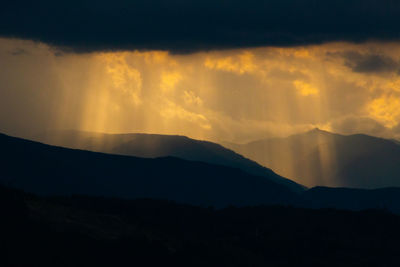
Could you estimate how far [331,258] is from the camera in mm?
169000

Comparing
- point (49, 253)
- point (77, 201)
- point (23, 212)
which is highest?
point (77, 201)

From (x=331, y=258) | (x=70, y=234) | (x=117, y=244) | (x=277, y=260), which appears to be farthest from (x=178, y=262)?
(x=331, y=258)

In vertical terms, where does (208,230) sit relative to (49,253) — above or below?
above

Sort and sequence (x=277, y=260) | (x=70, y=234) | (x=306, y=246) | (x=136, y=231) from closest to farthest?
(x=70, y=234) < (x=136, y=231) < (x=277, y=260) < (x=306, y=246)

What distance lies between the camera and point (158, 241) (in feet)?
442

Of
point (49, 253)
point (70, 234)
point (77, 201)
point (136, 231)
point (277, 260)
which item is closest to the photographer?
point (49, 253)

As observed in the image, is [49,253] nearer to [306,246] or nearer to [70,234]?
[70,234]

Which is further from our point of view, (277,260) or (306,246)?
(306,246)

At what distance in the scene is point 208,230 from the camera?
7510 inches

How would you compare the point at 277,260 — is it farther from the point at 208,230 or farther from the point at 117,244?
the point at 117,244

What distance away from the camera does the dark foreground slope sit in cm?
11606

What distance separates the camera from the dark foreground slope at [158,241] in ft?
381

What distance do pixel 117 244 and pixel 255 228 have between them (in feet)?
243

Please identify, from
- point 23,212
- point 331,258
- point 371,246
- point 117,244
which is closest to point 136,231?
point 117,244
